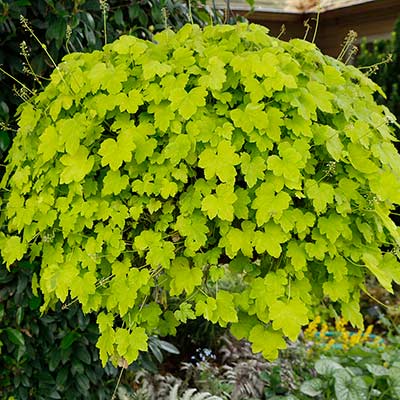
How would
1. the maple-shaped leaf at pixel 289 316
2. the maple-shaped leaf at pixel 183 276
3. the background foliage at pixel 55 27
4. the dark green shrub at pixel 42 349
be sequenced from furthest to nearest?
the dark green shrub at pixel 42 349
the background foliage at pixel 55 27
the maple-shaped leaf at pixel 183 276
the maple-shaped leaf at pixel 289 316

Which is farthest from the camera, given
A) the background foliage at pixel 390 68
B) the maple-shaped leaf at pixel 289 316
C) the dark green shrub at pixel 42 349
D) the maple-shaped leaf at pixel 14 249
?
the background foliage at pixel 390 68

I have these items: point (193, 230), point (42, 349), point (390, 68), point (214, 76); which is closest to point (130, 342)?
point (193, 230)

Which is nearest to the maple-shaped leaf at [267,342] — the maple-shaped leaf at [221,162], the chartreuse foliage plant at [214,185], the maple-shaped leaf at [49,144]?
the chartreuse foliage plant at [214,185]

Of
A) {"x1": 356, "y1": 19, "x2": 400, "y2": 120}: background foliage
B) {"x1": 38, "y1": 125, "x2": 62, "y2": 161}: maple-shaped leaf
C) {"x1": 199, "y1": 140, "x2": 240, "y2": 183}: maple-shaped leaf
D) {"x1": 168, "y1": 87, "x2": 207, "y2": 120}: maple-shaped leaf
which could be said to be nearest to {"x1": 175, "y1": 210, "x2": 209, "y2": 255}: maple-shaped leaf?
{"x1": 199, "y1": 140, "x2": 240, "y2": 183}: maple-shaped leaf

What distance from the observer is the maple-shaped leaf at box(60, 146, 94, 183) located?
1399 millimetres

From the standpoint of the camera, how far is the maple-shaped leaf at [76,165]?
140 centimetres

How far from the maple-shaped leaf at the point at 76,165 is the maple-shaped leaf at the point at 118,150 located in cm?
6

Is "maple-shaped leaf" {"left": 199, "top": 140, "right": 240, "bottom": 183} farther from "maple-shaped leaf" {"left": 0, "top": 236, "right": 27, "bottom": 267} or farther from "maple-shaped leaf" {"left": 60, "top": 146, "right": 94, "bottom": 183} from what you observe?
"maple-shaped leaf" {"left": 0, "top": 236, "right": 27, "bottom": 267}

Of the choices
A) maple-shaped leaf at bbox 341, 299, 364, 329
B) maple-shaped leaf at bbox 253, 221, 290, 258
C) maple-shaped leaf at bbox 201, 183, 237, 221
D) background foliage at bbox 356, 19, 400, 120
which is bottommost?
background foliage at bbox 356, 19, 400, 120

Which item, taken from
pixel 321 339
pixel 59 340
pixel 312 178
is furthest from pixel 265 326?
pixel 321 339

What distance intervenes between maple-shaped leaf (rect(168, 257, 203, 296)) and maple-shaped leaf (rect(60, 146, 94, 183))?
0.96 feet

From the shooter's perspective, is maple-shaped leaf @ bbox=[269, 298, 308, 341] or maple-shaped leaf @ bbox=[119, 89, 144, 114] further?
maple-shaped leaf @ bbox=[119, 89, 144, 114]

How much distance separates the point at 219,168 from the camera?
1.29 meters

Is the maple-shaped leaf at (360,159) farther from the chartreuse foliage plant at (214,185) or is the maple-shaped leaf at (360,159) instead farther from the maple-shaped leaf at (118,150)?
the maple-shaped leaf at (118,150)
